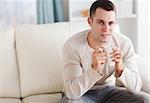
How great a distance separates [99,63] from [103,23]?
0.84 ft

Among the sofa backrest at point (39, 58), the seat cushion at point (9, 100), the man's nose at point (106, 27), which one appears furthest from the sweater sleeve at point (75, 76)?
the seat cushion at point (9, 100)

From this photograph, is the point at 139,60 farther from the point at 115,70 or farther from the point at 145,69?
the point at 115,70

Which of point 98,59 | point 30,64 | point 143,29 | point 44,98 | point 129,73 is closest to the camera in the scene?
point 98,59

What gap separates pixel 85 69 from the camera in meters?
2.07

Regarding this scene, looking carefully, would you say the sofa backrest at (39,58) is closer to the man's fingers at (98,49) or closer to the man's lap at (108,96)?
the man's lap at (108,96)

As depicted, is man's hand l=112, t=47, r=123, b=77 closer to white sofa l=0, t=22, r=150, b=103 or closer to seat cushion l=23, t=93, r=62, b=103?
white sofa l=0, t=22, r=150, b=103

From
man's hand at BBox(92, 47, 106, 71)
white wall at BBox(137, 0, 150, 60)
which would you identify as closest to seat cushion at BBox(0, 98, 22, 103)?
man's hand at BBox(92, 47, 106, 71)

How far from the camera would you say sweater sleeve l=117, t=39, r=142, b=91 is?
80.0 inches

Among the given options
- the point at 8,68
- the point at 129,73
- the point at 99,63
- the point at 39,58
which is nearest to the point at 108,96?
the point at 129,73

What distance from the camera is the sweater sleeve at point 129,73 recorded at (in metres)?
2.03

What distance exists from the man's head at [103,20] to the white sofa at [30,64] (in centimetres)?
53

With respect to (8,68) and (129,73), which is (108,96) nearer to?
(129,73)

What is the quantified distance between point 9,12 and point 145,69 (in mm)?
1401

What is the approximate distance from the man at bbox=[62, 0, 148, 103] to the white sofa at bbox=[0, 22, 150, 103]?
12.1 inches
